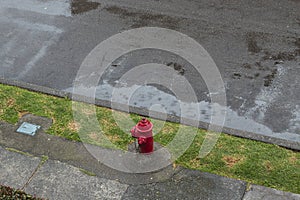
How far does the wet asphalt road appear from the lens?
24.8 feet

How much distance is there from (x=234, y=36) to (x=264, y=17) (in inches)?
35.7

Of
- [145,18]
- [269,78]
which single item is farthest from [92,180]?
[145,18]

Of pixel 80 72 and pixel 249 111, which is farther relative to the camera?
pixel 80 72

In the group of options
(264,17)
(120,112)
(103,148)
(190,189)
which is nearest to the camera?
(190,189)

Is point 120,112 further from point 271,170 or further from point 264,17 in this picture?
point 264,17

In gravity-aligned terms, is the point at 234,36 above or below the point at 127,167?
above

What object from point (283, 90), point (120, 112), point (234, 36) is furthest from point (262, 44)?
point (120, 112)

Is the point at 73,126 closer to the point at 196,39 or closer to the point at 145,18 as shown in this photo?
the point at 196,39

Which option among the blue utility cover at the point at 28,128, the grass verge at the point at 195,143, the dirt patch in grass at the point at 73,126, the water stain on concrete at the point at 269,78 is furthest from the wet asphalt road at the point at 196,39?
the blue utility cover at the point at 28,128

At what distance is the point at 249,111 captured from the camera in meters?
7.45

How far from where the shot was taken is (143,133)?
6.07 m

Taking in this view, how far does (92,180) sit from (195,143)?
147cm

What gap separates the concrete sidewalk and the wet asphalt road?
4.18 feet

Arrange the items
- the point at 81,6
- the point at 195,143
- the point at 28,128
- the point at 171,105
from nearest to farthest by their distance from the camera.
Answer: the point at 195,143 → the point at 28,128 → the point at 171,105 → the point at 81,6
